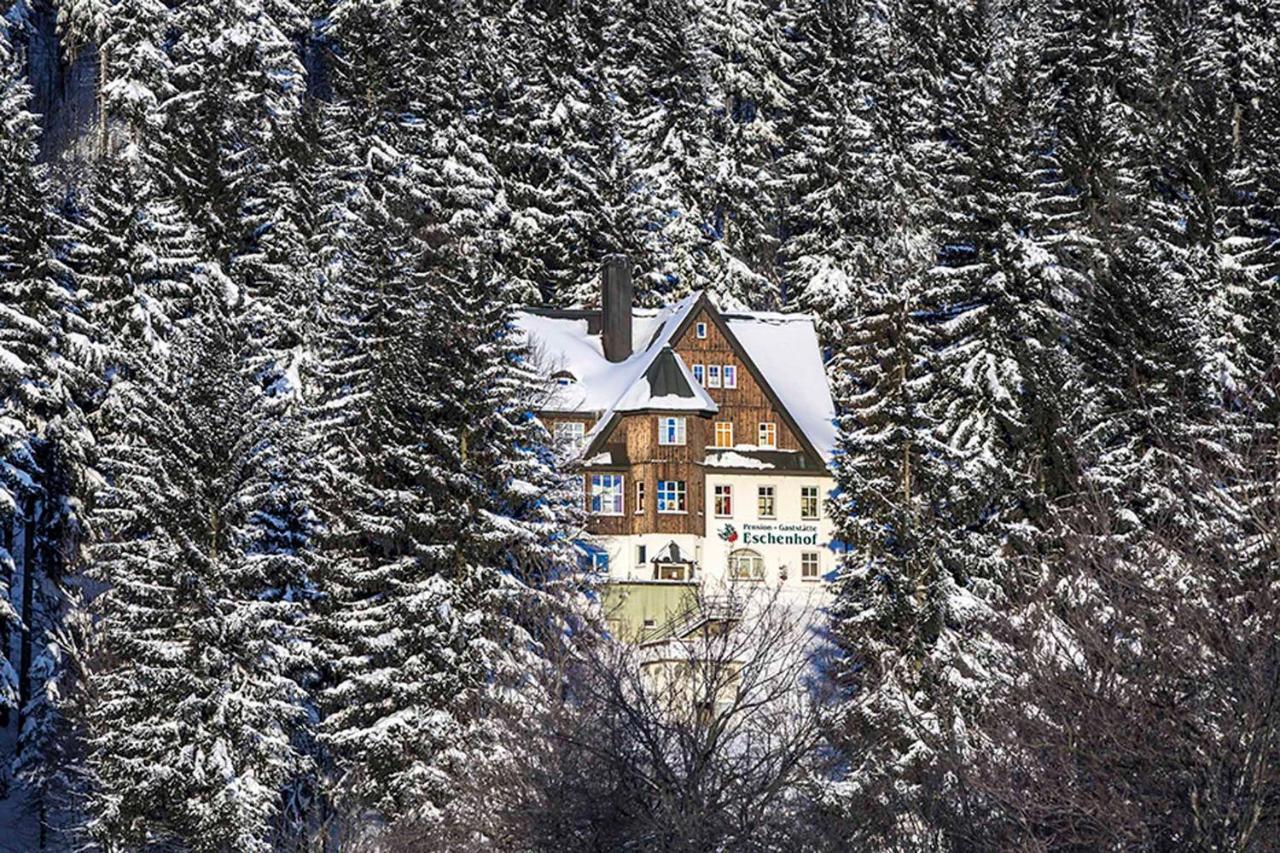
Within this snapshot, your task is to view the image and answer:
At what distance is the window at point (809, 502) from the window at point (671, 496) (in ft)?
13.5

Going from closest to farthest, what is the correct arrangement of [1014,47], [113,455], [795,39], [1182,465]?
[1182,465] < [113,455] < [1014,47] < [795,39]

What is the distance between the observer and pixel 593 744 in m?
27.3

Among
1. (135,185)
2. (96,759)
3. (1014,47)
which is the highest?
(1014,47)

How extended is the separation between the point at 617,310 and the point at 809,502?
9.17 metres

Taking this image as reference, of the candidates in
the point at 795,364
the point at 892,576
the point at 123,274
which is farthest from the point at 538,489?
the point at 795,364

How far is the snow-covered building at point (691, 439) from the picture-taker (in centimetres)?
6038

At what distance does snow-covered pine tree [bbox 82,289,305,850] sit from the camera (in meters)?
35.3

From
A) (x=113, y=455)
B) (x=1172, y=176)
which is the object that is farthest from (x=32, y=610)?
(x=1172, y=176)

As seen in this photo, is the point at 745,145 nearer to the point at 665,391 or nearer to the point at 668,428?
the point at 665,391

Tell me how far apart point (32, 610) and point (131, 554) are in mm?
7247

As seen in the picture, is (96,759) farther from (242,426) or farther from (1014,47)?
(1014,47)

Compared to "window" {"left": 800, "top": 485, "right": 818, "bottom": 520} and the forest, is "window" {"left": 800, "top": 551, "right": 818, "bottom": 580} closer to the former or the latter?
"window" {"left": 800, "top": 485, "right": 818, "bottom": 520}

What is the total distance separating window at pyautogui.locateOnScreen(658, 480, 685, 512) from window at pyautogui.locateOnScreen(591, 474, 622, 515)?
1.33 meters

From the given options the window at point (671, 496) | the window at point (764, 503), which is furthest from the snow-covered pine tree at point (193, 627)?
the window at point (764, 503)
